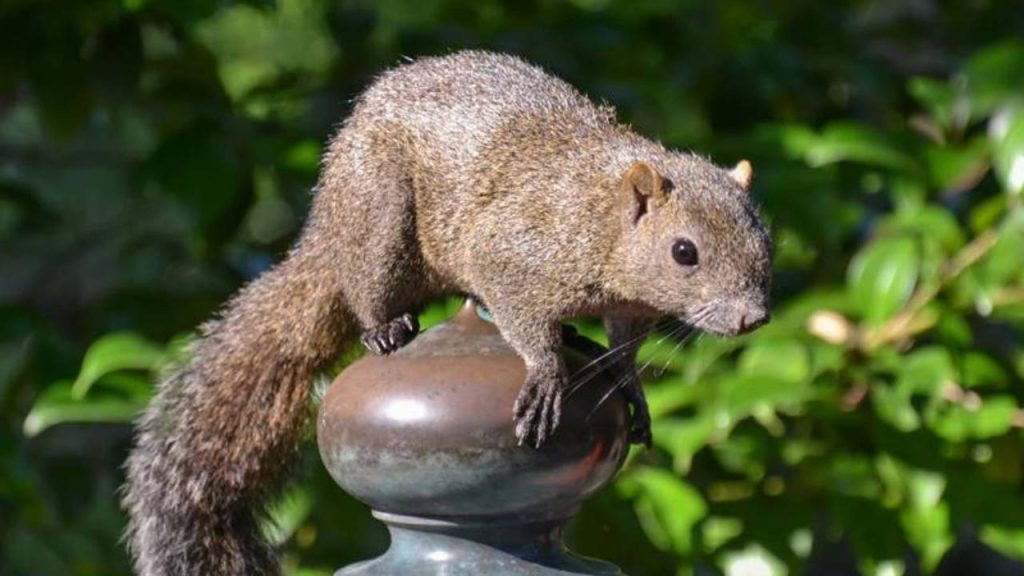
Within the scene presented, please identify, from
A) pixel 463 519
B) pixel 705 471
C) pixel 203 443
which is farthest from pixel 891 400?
pixel 463 519

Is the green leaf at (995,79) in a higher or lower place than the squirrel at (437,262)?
lower

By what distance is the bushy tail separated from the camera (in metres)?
1.90

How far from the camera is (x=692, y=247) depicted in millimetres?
1835

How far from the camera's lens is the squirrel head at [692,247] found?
179 centimetres

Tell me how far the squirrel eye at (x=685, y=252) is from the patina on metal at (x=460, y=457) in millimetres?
310

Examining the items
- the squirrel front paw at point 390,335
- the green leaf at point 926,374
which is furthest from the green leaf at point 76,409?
the green leaf at point 926,374

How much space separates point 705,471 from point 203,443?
1274mm

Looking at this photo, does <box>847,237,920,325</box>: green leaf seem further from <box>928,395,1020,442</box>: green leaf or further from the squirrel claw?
the squirrel claw

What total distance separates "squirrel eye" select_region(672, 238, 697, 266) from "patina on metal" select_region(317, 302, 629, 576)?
310 millimetres

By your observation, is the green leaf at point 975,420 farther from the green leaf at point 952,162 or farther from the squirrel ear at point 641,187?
the squirrel ear at point 641,187

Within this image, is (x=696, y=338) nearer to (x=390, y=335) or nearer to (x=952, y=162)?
(x=390, y=335)

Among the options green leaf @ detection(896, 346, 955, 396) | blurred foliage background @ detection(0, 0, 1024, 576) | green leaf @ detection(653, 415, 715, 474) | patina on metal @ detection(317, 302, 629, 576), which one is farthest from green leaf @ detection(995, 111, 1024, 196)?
patina on metal @ detection(317, 302, 629, 576)

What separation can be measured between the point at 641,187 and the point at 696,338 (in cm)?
64

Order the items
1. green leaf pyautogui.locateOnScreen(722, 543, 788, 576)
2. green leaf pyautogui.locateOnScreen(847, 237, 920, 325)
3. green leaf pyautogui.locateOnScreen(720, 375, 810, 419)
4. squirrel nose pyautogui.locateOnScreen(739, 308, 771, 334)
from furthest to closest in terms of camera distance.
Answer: green leaf pyautogui.locateOnScreen(722, 543, 788, 576)
green leaf pyautogui.locateOnScreen(847, 237, 920, 325)
green leaf pyautogui.locateOnScreen(720, 375, 810, 419)
squirrel nose pyautogui.locateOnScreen(739, 308, 771, 334)
